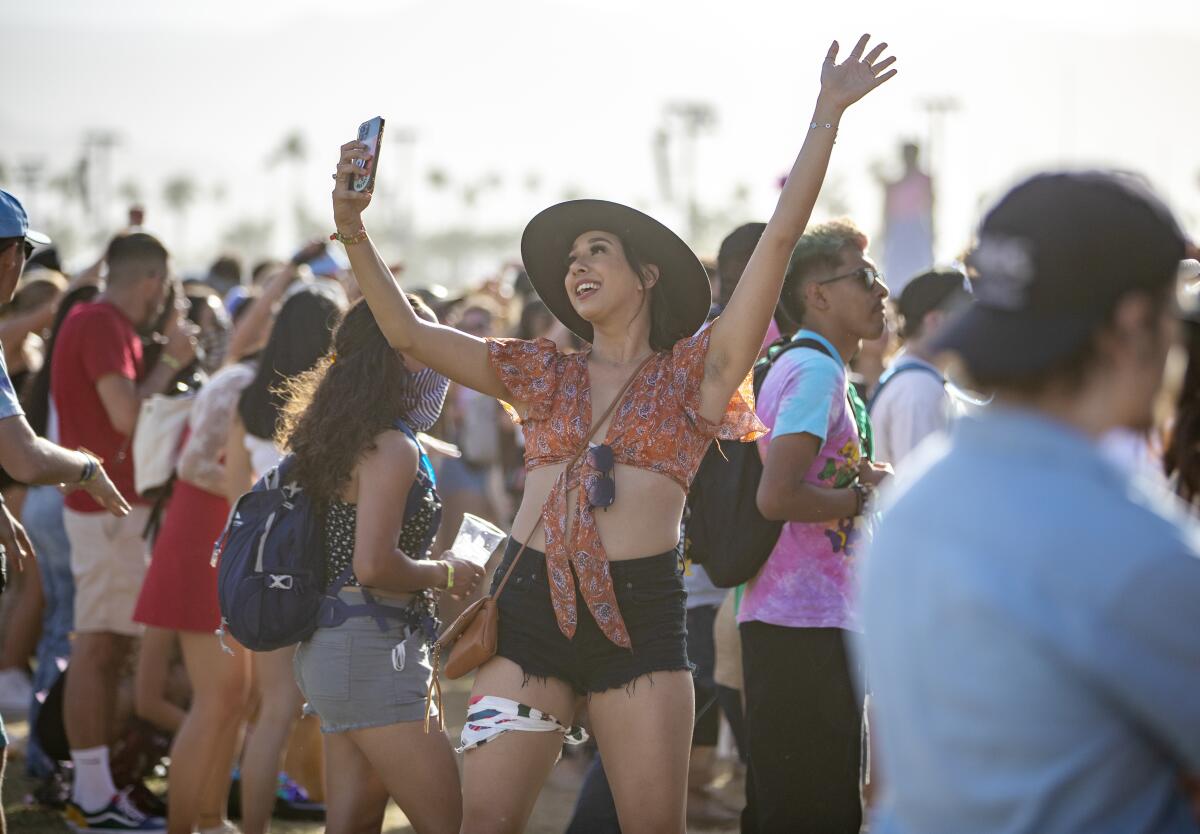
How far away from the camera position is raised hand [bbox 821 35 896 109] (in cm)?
355

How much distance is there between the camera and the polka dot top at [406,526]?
4305 mm

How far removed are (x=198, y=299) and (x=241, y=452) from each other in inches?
116

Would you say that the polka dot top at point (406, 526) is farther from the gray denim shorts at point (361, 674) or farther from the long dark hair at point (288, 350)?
the long dark hair at point (288, 350)

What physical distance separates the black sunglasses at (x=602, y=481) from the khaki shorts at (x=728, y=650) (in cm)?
233

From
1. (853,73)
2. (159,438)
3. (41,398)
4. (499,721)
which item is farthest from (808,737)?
(41,398)

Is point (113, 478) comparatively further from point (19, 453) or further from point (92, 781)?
point (19, 453)

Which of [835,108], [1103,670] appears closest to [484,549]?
[835,108]

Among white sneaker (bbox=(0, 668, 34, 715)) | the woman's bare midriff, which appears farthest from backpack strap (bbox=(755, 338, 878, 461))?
white sneaker (bbox=(0, 668, 34, 715))

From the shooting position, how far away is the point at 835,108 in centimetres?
354

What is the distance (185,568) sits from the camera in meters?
5.78

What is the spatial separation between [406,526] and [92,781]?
273cm

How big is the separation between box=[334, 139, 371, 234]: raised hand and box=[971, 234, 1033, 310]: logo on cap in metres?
2.20

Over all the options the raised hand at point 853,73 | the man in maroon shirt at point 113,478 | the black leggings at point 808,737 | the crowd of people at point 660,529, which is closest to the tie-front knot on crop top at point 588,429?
the crowd of people at point 660,529

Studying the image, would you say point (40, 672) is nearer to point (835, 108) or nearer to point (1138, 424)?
point (835, 108)
